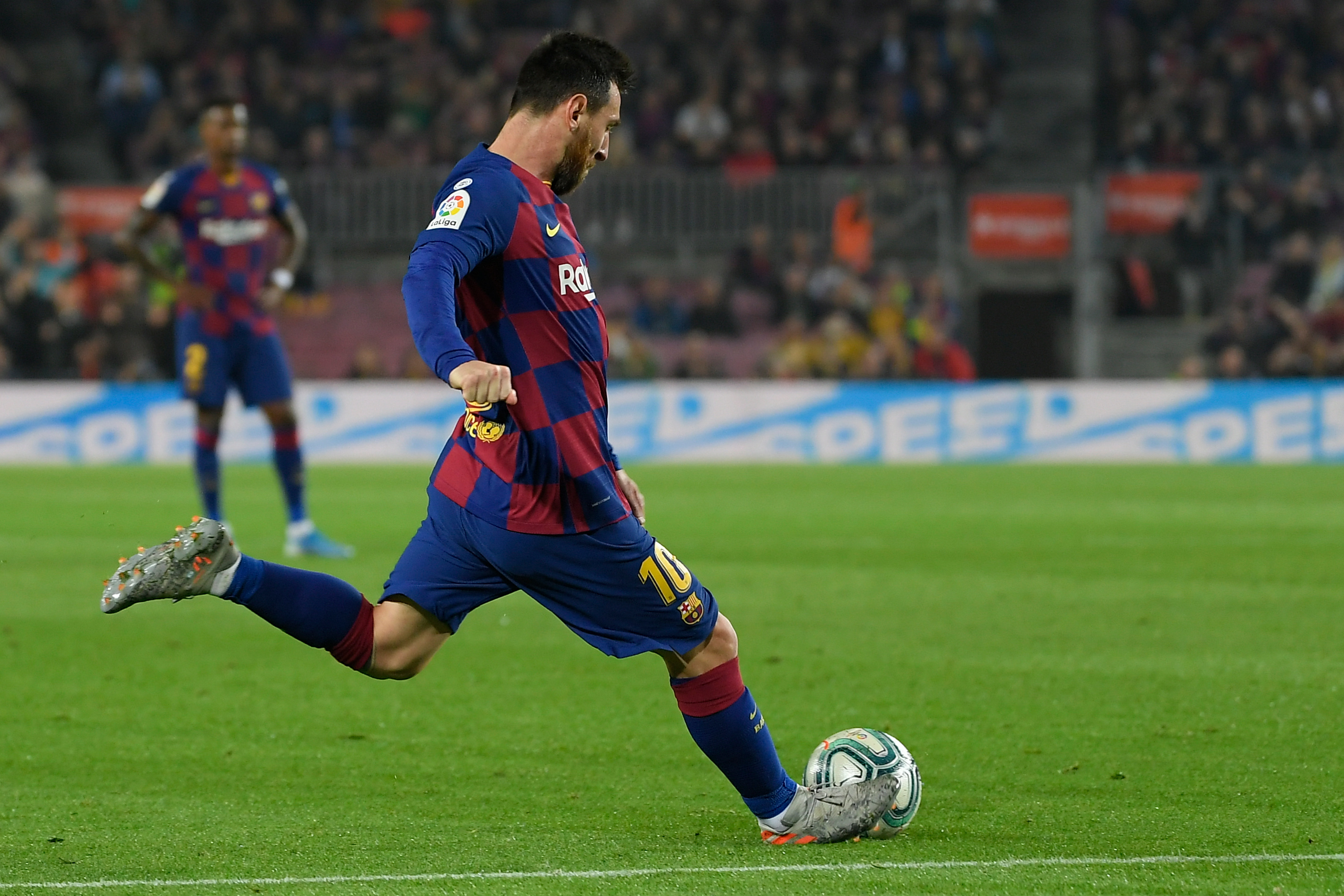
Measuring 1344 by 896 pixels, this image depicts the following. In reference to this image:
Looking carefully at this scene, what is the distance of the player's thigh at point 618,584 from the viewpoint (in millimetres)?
4145

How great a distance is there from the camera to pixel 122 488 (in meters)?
15.5

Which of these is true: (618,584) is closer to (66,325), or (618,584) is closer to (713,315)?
(66,325)

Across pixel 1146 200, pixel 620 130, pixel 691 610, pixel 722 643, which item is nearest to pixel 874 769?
pixel 722 643

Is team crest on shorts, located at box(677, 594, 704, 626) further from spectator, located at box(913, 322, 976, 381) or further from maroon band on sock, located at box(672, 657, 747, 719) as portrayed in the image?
spectator, located at box(913, 322, 976, 381)

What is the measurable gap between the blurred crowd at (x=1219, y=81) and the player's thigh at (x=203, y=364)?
17.7 meters

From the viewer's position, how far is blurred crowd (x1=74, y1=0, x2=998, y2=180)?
976 inches

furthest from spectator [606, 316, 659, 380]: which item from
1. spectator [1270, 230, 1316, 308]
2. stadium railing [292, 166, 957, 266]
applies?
spectator [1270, 230, 1316, 308]

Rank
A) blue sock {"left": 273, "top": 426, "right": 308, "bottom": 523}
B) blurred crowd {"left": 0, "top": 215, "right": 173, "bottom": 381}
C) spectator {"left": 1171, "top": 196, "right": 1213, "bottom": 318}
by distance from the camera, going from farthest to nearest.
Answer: spectator {"left": 1171, "top": 196, "right": 1213, "bottom": 318}
blurred crowd {"left": 0, "top": 215, "right": 173, "bottom": 381}
blue sock {"left": 273, "top": 426, "right": 308, "bottom": 523}

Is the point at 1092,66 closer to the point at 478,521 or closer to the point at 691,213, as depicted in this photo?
the point at 691,213

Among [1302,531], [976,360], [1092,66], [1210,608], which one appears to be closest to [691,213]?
[976,360]

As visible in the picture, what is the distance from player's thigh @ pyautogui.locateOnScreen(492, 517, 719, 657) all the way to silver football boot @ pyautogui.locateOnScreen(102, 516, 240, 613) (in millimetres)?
621

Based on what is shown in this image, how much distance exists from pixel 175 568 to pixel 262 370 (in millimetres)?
6577

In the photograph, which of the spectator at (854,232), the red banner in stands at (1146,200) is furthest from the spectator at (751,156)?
the red banner in stands at (1146,200)

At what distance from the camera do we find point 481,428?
4188 mm
